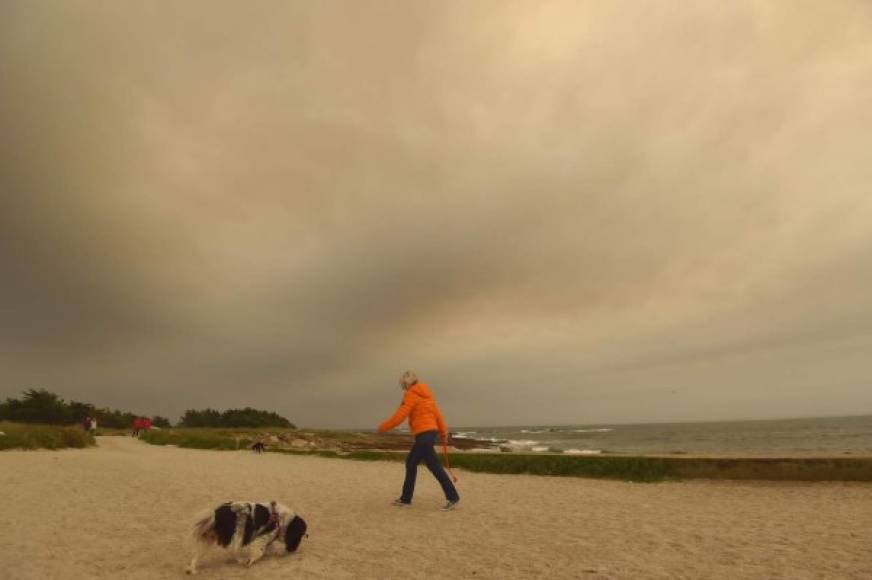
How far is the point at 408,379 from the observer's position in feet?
29.9

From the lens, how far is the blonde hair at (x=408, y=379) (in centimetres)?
909

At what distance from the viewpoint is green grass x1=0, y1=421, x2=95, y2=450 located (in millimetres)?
25203

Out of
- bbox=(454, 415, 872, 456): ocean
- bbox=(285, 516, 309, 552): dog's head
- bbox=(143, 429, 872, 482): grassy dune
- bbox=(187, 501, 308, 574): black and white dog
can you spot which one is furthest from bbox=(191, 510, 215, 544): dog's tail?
bbox=(454, 415, 872, 456): ocean

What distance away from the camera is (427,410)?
8914mm

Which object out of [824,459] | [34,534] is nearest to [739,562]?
[824,459]

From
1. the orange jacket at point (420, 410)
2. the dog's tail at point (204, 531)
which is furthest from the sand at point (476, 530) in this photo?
the orange jacket at point (420, 410)

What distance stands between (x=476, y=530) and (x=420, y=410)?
7.08 ft

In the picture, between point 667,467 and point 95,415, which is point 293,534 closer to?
point 667,467

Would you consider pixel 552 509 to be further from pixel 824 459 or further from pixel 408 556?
pixel 824 459

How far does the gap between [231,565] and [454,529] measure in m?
3.02

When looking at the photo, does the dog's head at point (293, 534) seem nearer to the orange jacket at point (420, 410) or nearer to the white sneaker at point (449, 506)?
the orange jacket at point (420, 410)

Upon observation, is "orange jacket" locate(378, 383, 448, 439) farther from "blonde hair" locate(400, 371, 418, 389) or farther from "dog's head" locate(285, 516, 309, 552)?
"dog's head" locate(285, 516, 309, 552)

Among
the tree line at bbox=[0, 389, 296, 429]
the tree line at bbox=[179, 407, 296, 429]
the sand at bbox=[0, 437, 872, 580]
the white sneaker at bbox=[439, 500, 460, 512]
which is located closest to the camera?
the sand at bbox=[0, 437, 872, 580]

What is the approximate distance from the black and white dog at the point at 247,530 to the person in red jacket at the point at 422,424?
248cm
